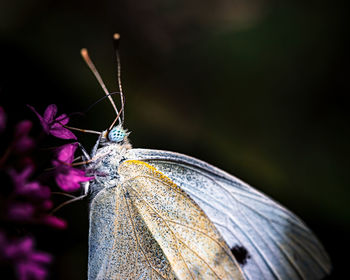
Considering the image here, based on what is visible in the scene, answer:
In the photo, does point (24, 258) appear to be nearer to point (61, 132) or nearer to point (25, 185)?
point (25, 185)

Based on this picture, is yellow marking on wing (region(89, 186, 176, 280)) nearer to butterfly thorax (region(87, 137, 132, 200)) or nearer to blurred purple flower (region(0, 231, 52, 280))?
butterfly thorax (region(87, 137, 132, 200))

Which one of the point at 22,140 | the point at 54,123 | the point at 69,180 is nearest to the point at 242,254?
the point at 69,180

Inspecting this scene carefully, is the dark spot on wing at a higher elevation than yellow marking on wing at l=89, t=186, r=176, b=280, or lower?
lower

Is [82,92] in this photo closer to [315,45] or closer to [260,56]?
[260,56]

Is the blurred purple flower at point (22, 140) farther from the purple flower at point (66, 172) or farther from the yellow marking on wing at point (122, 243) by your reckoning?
the yellow marking on wing at point (122, 243)

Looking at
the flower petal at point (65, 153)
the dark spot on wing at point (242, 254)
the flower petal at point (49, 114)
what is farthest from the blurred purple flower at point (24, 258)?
the dark spot on wing at point (242, 254)

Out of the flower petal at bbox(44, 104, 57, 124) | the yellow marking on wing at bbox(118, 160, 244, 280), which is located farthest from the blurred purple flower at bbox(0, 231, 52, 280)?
the yellow marking on wing at bbox(118, 160, 244, 280)
